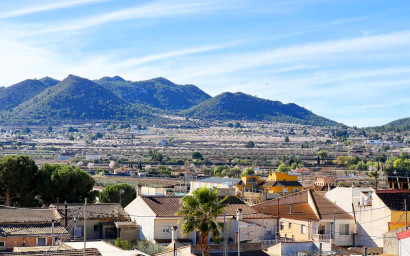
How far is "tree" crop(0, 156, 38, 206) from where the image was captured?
5134 cm

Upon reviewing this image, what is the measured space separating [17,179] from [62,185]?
3260 millimetres

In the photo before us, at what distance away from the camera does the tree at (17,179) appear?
51344 millimetres

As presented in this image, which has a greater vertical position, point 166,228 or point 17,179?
point 17,179

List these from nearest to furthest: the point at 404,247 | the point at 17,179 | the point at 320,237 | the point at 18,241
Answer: the point at 404,247
the point at 18,241
the point at 320,237
the point at 17,179

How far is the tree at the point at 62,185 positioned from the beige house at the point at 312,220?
15.0 m

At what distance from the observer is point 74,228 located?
131 feet

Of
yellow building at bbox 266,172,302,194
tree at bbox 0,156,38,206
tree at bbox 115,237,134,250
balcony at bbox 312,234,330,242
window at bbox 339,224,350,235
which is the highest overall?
tree at bbox 0,156,38,206

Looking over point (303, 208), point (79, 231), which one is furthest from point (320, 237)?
point (79, 231)

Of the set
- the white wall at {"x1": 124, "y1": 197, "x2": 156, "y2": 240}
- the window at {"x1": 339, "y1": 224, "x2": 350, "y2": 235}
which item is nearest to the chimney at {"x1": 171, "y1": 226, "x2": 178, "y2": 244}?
the white wall at {"x1": 124, "y1": 197, "x2": 156, "y2": 240}

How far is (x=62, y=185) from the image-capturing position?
5147 cm

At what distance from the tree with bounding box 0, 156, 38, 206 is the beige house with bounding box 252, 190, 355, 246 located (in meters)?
17.7

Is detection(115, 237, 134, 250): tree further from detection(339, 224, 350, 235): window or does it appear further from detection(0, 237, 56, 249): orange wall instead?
detection(339, 224, 350, 235): window

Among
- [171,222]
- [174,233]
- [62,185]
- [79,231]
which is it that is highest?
[62,185]

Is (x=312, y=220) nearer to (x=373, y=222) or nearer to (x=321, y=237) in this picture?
(x=321, y=237)
